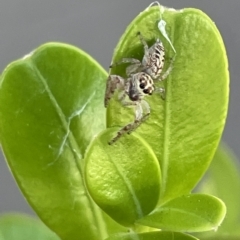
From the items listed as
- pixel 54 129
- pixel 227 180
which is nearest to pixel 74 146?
pixel 54 129

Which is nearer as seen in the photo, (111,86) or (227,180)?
(111,86)

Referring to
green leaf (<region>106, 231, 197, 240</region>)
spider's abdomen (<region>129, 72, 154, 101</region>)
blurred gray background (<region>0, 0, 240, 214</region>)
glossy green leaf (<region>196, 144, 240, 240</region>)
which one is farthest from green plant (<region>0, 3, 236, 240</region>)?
blurred gray background (<region>0, 0, 240, 214</region>)

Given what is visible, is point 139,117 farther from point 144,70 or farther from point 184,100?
point 144,70

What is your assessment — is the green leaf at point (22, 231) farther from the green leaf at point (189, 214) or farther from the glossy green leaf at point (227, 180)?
the glossy green leaf at point (227, 180)

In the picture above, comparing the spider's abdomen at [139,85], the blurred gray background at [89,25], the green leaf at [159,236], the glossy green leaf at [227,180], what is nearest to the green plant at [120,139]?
the green leaf at [159,236]

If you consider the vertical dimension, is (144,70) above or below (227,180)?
above

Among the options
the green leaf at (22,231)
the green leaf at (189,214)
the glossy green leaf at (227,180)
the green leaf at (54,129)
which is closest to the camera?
the green leaf at (189,214)

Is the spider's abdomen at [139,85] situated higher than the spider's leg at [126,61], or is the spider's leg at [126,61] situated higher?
the spider's leg at [126,61]
